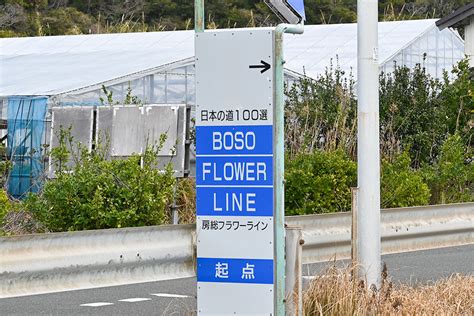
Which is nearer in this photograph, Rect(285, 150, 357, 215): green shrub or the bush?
the bush

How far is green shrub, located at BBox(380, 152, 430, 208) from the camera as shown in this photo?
1839 cm

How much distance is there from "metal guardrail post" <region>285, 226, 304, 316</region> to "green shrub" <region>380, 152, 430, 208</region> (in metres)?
10.5

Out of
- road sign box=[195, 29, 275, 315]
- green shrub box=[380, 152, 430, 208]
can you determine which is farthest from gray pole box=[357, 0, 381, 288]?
green shrub box=[380, 152, 430, 208]

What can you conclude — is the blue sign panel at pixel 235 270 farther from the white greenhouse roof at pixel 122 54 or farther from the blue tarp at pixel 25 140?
the white greenhouse roof at pixel 122 54

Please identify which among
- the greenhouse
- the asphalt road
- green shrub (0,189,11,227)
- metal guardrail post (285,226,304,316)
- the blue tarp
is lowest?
the asphalt road

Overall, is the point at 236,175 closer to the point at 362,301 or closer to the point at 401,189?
the point at 362,301

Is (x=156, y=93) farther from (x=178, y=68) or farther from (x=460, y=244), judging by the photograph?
(x=460, y=244)

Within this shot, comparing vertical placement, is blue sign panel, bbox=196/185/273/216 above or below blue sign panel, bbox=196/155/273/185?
below

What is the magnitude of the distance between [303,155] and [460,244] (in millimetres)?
3839

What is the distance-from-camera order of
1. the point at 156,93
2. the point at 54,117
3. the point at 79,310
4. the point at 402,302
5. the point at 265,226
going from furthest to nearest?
the point at 156,93 < the point at 54,117 < the point at 79,310 < the point at 402,302 < the point at 265,226

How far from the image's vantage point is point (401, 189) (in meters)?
18.3

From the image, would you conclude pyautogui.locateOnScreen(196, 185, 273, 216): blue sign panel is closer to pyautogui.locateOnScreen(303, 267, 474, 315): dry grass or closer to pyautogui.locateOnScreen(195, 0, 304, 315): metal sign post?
pyautogui.locateOnScreen(195, 0, 304, 315): metal sign post

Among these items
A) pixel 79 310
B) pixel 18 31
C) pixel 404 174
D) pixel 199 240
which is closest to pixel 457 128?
pixel 404 174

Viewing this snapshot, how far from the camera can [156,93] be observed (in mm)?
28672
